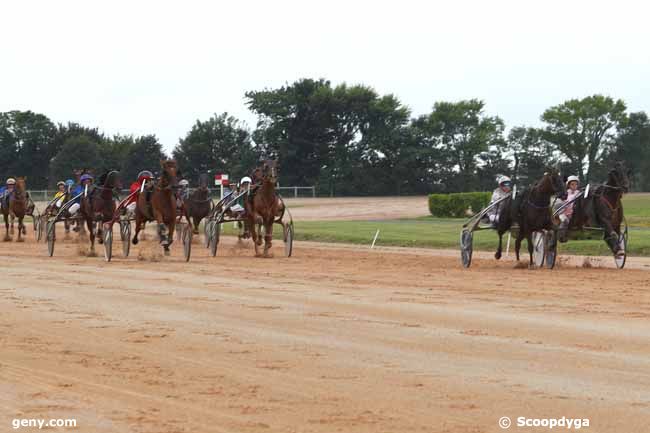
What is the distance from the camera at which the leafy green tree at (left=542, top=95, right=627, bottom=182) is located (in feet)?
259

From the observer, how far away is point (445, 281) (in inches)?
595

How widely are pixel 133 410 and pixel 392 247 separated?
20.7 meters

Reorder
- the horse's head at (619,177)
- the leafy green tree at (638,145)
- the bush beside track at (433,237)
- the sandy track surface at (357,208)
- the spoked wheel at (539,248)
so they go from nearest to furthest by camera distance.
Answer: the horse's head at (619,177), the spoked wheel at (539,248), the bush beside track at (433,237), the sandy track surface at (357,208), the leafy green tree at (638,145)

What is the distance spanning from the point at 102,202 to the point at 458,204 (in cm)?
2606

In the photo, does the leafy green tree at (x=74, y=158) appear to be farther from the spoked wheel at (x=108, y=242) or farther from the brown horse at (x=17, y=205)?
the spoked wheel at (x=108, y=242)

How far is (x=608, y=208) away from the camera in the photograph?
18.3 meters

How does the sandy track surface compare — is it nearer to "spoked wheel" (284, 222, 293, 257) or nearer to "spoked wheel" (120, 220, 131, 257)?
"spoked wheel" (284, 222, 293, 257)

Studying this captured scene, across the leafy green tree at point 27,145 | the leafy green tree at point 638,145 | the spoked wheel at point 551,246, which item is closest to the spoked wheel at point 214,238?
the spoked wheel at point 551,246

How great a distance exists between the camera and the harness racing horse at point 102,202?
22.0m

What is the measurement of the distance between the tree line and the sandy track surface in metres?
3.72

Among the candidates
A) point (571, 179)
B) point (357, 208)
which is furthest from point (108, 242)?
point (357, 208)

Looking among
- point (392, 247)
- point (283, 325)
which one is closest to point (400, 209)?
point (392, 247)

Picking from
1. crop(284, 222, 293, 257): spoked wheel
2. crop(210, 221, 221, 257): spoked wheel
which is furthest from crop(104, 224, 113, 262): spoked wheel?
crop(284, 222, 293, 257): spoked wheel

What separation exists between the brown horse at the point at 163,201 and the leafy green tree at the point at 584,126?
60139mm
